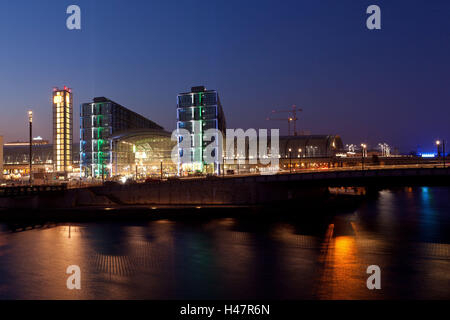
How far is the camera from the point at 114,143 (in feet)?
338

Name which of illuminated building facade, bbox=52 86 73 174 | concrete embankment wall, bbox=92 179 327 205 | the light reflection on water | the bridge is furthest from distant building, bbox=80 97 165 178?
the light reflection on water

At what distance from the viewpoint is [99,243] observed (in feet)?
111

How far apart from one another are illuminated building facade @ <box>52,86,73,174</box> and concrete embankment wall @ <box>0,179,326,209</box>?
65888mm

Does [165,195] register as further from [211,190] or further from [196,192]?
[211,190]

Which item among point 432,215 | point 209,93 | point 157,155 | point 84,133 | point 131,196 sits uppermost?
point 209,93

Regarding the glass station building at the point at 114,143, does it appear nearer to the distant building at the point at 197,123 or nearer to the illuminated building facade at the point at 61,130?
the illuminated building facade at the point at 61,130

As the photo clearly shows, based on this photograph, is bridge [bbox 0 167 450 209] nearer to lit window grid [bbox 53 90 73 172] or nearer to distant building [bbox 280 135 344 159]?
lit window grid [bbox 53 90 73 172]

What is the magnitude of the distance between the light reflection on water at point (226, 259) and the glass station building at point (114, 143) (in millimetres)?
61177

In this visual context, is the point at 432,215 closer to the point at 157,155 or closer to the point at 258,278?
the point at 258,278

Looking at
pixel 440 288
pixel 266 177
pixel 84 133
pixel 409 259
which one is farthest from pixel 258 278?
pixel 84 133

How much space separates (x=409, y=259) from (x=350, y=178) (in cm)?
2336

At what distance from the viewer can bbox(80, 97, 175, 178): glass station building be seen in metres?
104

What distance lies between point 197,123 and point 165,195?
48961 mm
